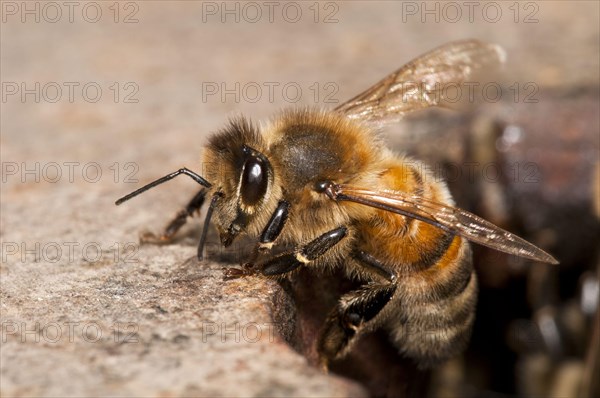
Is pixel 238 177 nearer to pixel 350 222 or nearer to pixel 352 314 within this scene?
pixel 350 222

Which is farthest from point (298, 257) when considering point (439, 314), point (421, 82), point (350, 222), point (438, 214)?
point (421, 82)

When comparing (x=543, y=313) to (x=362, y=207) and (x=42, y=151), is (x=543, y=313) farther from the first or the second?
(x=42, y=151)

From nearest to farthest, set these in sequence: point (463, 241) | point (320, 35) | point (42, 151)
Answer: point (463, 241) → point (42, 151) → point (320, 35)

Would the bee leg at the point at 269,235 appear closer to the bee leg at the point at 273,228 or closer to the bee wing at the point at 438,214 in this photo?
the bee leg at the point at 273,228

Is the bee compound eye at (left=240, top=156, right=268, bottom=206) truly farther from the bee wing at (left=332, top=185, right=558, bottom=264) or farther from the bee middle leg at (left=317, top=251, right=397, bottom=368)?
the bee middle leg at (left=317, top=251, right=397, bottom=368)

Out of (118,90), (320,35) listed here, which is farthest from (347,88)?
(118,90)

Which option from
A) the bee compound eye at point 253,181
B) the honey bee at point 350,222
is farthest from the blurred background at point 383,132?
the bee compound eye at point 253,181
